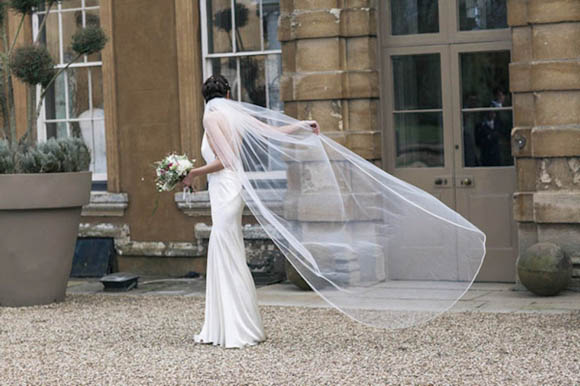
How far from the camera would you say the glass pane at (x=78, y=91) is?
12609 mm

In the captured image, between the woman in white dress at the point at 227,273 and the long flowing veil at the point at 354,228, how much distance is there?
0.08 metres

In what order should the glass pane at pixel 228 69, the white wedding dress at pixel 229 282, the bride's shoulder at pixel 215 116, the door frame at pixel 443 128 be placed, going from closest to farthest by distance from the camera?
the white wedding dress at pixel 229 282
the bride's shoulder at pixel 215 116
the door frame at pixel 443 128
the glass pane at pixel 228 69

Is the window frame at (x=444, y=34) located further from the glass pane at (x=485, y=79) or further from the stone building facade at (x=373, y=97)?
the glass pane at (x=485, y=79)

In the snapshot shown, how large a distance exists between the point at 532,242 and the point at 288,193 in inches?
90.3

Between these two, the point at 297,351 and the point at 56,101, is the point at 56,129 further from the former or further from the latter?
the point at 297,351

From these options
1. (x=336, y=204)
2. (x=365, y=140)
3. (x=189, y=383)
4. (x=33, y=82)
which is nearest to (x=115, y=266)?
(x=33, y=82)

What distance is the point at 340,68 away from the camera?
10195 mm

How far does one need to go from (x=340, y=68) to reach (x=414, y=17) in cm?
97

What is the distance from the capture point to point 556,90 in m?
9.23

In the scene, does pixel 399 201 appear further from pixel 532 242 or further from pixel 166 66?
pixel 166 66

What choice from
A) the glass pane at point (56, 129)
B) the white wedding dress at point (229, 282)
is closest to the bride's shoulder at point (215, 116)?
the white wedding dress at point (229, 282)

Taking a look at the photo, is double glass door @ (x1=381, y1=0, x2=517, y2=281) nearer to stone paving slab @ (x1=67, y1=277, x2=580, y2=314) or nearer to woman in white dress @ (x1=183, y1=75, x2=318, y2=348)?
stone paving slab @ (x1=67, y1=277, x2=580, y2=314)

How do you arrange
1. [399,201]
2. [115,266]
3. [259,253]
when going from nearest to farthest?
[399,201] → [259,253] → [115,266]

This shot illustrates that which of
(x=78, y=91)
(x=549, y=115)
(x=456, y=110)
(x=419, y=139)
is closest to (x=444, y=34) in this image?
(x=456, y=110)
